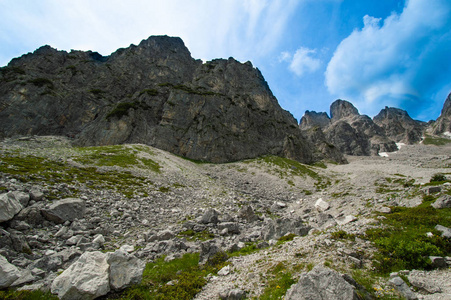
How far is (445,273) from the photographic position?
8.13 metres

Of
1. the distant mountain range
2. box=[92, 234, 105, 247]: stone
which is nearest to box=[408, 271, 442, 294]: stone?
box=[92, 234, 105, 247]: stone

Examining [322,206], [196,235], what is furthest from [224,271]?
[322,206]

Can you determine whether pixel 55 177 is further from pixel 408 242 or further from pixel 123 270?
pixel 408 242

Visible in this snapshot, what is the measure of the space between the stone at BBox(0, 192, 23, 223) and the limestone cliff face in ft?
254

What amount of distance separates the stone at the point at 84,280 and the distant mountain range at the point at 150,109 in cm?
8321

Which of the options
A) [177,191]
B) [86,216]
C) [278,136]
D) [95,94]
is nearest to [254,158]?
[278,136]

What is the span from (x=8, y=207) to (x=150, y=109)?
9482 cm

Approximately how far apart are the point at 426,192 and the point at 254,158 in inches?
3139

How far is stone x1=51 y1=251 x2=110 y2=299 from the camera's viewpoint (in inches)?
290

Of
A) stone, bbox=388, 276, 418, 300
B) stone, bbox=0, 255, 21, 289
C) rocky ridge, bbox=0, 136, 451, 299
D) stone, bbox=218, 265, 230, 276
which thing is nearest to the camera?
stone, bbox=388, 276, 418, 300

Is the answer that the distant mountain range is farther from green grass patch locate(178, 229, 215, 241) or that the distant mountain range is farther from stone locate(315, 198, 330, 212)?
green grass patch locate(178, 229, 215, 241)

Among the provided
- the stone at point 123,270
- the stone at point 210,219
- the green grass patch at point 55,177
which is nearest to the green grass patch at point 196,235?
the stone at point 210,219

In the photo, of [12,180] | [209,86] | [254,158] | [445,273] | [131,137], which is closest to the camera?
[445,273]

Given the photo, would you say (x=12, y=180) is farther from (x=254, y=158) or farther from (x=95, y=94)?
(x=95, y=94)
